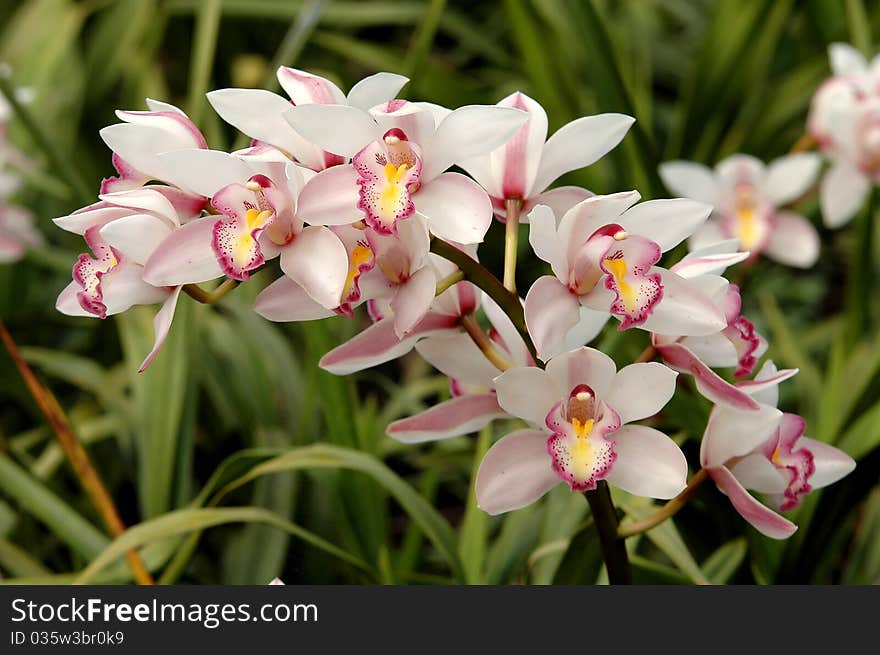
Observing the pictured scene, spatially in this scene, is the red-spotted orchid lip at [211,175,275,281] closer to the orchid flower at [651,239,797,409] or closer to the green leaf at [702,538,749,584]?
the orchid flower at [651,239,797,409]

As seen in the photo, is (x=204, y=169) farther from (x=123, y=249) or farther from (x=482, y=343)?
(x=482, y=343)

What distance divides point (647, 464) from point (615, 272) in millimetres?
148

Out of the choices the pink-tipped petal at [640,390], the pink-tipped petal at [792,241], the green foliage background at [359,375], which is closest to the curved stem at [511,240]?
the pink-tipped petal at [640,390]

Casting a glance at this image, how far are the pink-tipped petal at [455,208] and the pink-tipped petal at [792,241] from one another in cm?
124

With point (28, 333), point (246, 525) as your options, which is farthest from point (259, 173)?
point (28, 333)

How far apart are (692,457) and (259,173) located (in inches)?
32.7

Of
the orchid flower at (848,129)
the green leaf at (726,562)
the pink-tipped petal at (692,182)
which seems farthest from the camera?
the pink-tipped petal at (692,182)

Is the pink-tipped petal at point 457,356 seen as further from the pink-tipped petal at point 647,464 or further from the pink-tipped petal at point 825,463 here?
the pink-tipped petal at point 825,463

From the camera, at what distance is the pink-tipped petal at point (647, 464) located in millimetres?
728

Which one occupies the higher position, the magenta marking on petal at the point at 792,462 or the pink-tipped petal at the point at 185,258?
the pink-tipped petal at the point at 185,258

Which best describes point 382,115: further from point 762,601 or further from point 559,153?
point 762,601

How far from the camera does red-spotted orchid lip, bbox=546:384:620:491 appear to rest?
70 centimetres

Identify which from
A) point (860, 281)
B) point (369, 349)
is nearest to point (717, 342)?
point (369, 349)

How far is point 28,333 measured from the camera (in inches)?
72.0
